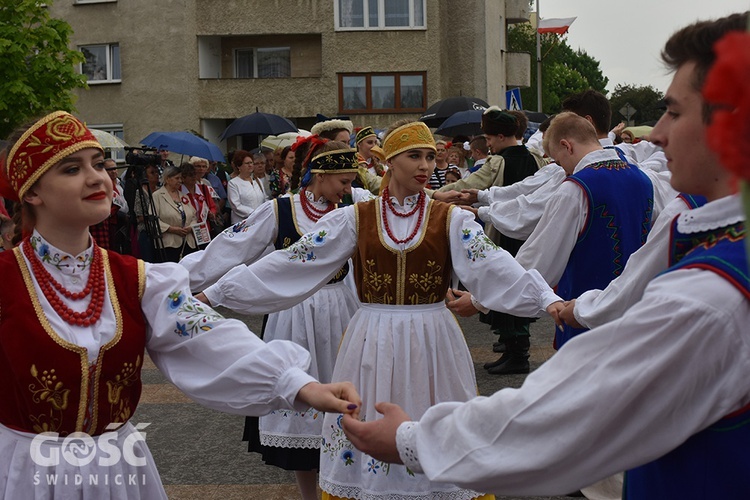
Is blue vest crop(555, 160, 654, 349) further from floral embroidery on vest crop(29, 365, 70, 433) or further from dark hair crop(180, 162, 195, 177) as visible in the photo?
dark hair crop(180, 162, 195, 177)

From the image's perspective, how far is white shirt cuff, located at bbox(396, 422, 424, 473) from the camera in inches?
89.7

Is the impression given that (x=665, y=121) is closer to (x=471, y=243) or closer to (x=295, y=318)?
(x=471, y=243)

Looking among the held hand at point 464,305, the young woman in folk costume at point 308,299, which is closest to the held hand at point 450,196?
the young woman in folk costume at point 308,299

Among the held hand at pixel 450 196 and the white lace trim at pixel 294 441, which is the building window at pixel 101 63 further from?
the white lace trim at pixel 294 441

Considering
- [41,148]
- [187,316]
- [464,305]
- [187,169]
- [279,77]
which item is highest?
[279,77]

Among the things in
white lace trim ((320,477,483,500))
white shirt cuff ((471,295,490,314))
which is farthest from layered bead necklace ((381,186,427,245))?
white lace trim ((320,477,483,500))

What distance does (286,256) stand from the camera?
4.58 m

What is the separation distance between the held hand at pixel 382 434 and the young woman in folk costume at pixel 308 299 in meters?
2.77

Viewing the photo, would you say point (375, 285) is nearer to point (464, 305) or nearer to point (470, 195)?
point (464, 305)

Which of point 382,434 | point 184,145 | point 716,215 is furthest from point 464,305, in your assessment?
point 184,145

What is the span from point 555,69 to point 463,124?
5640cm

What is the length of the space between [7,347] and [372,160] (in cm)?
812

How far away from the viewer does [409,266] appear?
4391 millimetres

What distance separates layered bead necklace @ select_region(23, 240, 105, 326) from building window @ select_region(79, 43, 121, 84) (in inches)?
1153
